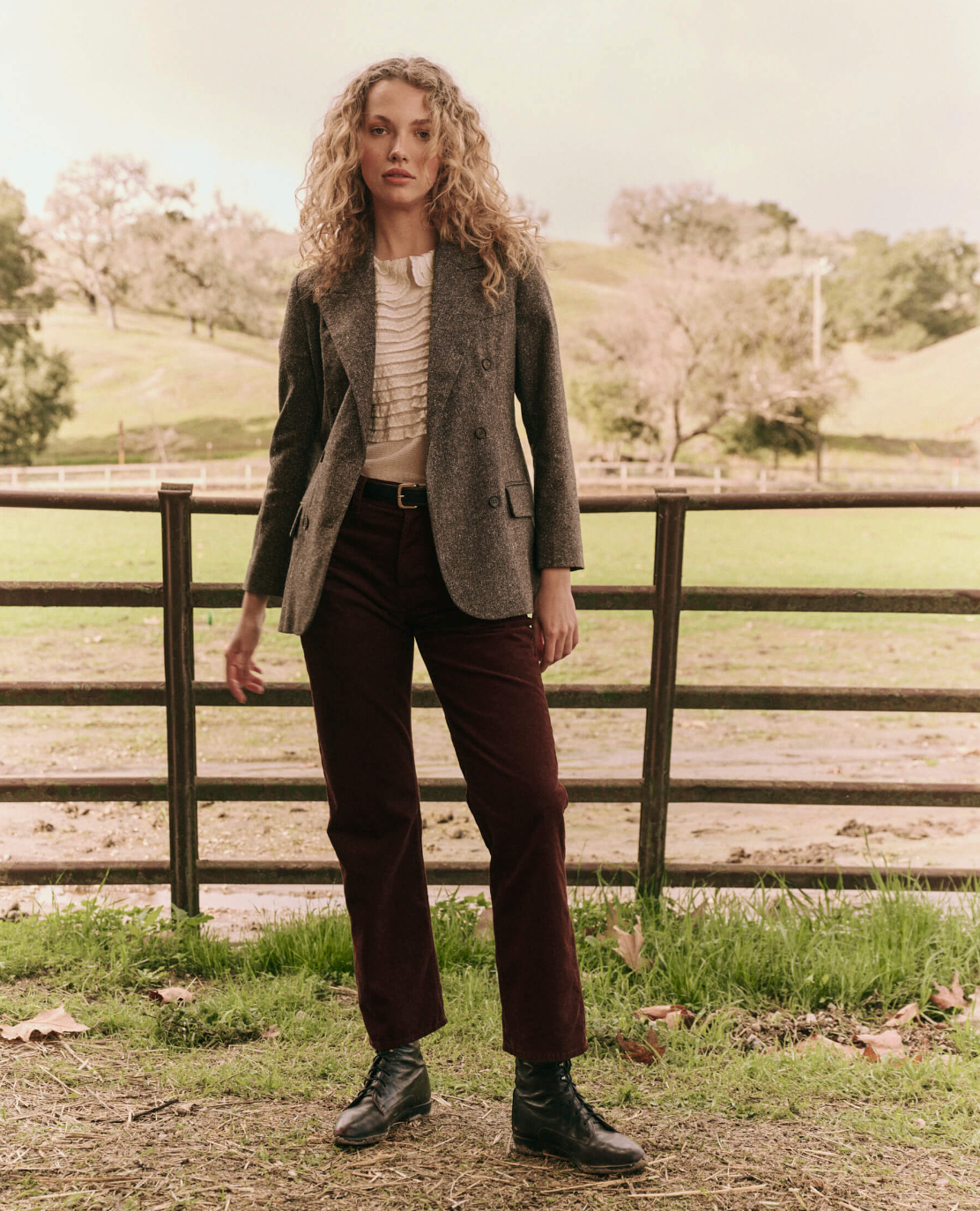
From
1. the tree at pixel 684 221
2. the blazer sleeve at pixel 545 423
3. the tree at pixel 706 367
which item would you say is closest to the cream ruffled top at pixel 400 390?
the blazer sleeve at pixel 545 423

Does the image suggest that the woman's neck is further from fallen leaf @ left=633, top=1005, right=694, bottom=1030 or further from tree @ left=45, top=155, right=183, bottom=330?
tree @ left=45, top=155, right=183, bottom=330

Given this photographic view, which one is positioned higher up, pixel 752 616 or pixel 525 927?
pixel 525 927

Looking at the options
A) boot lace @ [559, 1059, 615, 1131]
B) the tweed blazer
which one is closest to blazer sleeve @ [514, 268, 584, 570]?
the tweed blazer

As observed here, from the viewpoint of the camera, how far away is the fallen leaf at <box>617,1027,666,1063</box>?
2807 mm

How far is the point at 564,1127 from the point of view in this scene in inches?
92.0

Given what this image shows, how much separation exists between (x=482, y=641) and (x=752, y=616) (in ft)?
35.7

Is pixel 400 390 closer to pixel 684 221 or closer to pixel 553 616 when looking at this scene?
pixel 553 616

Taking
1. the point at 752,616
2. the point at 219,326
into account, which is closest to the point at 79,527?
the point at 752,616

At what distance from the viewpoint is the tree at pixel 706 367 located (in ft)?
145

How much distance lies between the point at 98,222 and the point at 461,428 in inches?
2303

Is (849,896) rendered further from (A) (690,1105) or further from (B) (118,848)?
(B) (118,848)

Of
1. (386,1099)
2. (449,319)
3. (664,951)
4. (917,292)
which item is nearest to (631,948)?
(664,951)

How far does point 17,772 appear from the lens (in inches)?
247

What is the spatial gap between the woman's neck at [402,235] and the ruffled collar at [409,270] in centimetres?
3
